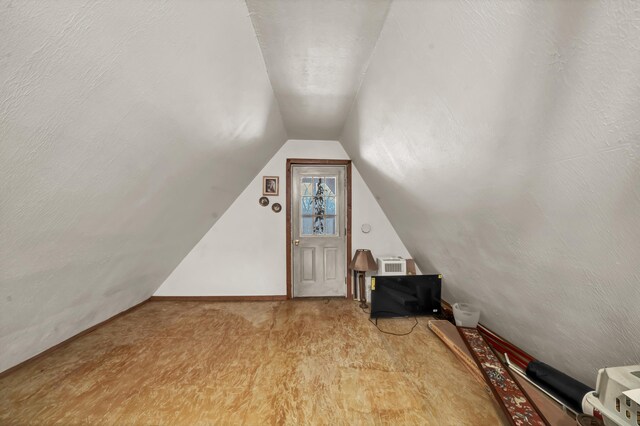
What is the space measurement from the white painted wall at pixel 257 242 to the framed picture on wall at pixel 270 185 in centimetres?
6

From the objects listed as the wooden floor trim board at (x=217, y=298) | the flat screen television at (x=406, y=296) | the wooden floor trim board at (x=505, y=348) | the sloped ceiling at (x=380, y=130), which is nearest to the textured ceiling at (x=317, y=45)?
the sloped ceiling at (x=380, y=130)

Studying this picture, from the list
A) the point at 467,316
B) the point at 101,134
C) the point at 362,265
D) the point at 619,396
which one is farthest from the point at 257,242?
the point at 619,396

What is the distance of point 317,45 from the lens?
5.16 ft

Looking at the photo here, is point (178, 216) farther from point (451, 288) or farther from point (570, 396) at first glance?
point (570, 396)

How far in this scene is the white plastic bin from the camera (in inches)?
93.7

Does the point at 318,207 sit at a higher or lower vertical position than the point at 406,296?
higher

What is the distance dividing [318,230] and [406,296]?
155 cm

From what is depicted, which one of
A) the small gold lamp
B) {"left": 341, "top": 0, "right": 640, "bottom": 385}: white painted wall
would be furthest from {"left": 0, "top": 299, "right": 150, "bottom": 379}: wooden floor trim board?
{"left": 341, "top": 0, "right": 640, "bottom": 385}: white painted wall

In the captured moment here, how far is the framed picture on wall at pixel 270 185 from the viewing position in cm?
368

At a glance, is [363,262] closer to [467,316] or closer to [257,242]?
[467,316]

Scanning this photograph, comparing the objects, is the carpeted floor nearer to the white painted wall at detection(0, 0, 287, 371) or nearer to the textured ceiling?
the white painted wall at detection(0, 0, 287, 371)

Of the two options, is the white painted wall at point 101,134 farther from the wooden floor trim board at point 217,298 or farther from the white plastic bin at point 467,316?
the white plastic bin at point 467,316

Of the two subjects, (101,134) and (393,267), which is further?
(393,267)

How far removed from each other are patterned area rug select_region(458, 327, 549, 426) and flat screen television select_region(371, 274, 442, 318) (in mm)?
699
